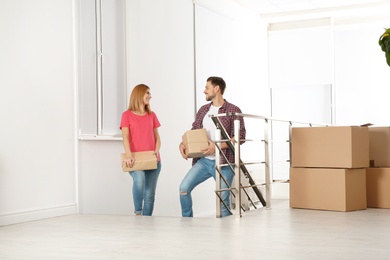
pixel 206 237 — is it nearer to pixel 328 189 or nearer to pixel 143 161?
pixel 143 161

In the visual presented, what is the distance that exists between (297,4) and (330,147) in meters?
3.72

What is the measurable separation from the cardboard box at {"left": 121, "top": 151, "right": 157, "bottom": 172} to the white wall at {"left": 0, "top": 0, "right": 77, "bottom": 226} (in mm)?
668

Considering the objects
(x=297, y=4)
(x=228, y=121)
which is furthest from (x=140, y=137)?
(x=297, y=4)

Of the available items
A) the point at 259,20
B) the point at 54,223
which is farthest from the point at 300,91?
the point at 54,223

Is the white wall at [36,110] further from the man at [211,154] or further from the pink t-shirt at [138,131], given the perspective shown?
the man at [211,154]

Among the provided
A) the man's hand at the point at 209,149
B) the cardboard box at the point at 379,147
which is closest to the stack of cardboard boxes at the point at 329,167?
the cardboard box at the point at 379,147

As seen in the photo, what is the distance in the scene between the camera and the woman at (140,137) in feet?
17.0

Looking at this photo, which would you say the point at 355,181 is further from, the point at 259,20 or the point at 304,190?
the point at 259,20

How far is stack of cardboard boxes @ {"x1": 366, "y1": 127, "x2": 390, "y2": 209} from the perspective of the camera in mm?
5777

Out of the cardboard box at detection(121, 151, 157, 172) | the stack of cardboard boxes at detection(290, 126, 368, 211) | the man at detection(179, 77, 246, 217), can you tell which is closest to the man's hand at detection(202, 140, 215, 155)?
the man at detection(179, 77, 246, 217)

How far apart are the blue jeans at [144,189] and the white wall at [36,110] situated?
0.68 m

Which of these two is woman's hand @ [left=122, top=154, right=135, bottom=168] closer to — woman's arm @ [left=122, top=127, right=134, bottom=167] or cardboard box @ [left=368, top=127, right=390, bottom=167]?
woman's arm @ [left=122, top=127, right=134, bottom=167]

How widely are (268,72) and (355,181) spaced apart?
4443 millimetres

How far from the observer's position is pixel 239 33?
874cm
